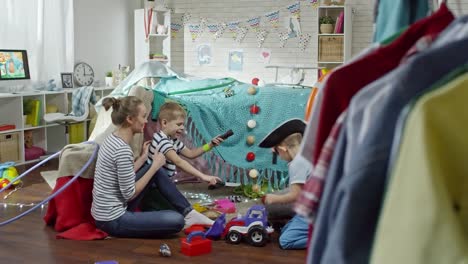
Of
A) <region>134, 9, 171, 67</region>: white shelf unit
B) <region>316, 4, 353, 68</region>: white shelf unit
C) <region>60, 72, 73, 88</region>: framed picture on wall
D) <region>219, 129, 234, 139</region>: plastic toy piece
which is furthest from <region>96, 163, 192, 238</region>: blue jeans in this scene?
<region>134, 9, 171, 67</region>: white shelf unit

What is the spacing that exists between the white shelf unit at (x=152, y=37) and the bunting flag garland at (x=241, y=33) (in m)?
0.90

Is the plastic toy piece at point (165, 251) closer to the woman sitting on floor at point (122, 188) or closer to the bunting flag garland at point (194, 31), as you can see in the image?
the woman sitting on floor at point (122, 188)

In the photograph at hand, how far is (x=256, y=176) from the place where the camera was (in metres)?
4.38

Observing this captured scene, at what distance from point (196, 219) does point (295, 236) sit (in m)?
0.67

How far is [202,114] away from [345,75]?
3550 mm

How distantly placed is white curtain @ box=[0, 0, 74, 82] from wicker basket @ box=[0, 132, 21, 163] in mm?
915

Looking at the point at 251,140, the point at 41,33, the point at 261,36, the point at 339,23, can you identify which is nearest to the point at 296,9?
the point at 261,36

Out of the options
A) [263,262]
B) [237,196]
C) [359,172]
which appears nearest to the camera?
[359,172]

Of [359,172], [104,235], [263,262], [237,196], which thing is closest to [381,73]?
[359,172]

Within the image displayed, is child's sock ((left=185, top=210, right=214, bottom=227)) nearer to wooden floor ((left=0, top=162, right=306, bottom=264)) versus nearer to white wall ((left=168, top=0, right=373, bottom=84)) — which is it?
wooden floor ((left=0, top=162, right=306, bottom=264))

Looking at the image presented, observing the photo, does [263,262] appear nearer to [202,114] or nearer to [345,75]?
[202,114]

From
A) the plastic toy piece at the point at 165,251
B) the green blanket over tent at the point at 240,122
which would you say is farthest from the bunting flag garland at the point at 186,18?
the plastic toy piece at the point at 165,251

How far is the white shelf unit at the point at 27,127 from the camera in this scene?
5.81 m

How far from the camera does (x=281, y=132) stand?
10.0 feet
